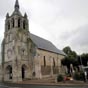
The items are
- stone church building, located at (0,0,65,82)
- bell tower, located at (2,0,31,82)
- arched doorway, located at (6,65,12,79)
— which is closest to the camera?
bell tower, located at (2,0,31,82)

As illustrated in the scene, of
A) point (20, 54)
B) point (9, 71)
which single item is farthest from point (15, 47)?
point (9, 71)

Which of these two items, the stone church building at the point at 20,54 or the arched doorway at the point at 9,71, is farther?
the arched doorway at the point at 9,71

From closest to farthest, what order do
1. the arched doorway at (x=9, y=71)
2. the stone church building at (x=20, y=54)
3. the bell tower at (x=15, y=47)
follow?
the bell tower at (x=15, y=47)
the stone church building at (x=20, y=54)
the arched doorway at (x=9, y=71)

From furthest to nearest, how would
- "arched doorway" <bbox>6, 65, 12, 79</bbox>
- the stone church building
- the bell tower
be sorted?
"arched doorway" <bbox>6, 65, 12, 79</bbox> → the stone church building → the bell tower

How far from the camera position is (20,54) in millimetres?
43438

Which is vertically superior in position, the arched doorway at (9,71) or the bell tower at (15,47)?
the bell tower at (15,47)

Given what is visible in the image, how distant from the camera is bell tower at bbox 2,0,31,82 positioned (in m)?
41.8

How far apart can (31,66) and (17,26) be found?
1236cm

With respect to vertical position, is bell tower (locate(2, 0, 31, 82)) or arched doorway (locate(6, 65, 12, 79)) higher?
bell tower (locate(2, 0, 31, 82))

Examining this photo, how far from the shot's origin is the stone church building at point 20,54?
139ft

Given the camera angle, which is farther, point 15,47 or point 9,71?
point 9,71

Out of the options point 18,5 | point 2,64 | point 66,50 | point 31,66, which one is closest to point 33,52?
point 31,66

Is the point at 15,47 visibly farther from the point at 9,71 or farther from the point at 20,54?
the point at 9,71

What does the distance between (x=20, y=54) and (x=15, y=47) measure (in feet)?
8.32
